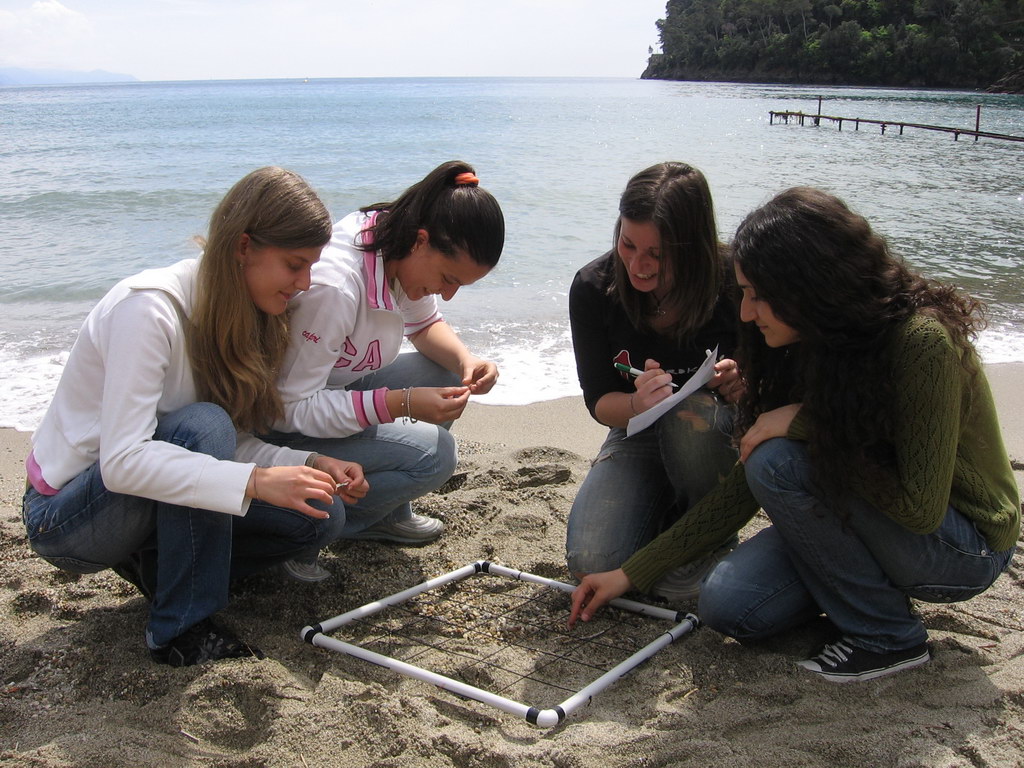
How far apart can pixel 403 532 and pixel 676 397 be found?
3.59ft

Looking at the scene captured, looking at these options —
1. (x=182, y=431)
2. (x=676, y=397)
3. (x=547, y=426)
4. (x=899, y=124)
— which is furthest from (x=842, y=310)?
(x=899, y=124)

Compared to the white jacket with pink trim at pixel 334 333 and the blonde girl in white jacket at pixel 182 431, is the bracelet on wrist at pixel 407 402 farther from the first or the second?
the blonde girl in white jacket at pixel 182 431

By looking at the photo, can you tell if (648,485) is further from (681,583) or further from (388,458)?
(388,458)

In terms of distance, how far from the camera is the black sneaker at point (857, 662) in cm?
225

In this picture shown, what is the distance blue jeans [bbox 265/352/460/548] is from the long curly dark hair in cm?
122

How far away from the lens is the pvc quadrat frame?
6.79 feet

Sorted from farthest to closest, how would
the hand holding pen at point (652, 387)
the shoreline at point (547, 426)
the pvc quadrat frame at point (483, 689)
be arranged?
the shoreline at point (547, 426) < the hand holding pen at point (652, 387) < the pvc quadrat frame at point (483, 689)

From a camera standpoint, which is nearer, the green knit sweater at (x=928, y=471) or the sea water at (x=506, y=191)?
the green knit sweater at (x=928, y=471)

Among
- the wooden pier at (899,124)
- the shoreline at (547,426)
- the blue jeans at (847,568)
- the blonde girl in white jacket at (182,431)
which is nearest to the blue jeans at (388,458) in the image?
the blonde girl in white jacket at (182,431)

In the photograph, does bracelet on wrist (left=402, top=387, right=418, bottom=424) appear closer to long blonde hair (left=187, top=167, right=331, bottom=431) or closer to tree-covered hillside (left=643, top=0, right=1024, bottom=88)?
long blonde hair (left=187, top=167, right=331, bottom=431)

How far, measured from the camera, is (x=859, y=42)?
67.4m

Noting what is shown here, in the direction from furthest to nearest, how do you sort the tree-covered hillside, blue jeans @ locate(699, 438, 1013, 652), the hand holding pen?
the tree-covered hillside < the hand holding pen < blue jeans @ locate(699, 438, 1013, 652)

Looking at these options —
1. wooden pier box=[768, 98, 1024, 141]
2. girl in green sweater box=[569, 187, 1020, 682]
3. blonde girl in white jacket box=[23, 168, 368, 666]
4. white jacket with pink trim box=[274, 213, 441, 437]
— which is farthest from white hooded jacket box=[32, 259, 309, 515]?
wooden pier box=[768, 98, 1024, 141]

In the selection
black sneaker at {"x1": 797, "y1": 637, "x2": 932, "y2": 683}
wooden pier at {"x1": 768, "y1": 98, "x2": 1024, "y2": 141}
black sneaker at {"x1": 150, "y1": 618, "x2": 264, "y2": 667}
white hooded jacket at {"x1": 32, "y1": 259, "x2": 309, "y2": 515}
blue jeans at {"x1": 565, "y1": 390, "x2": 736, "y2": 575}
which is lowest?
black sneaker at {"x1": 797, "y1": 637, "x2": 932, "y2": 683}
